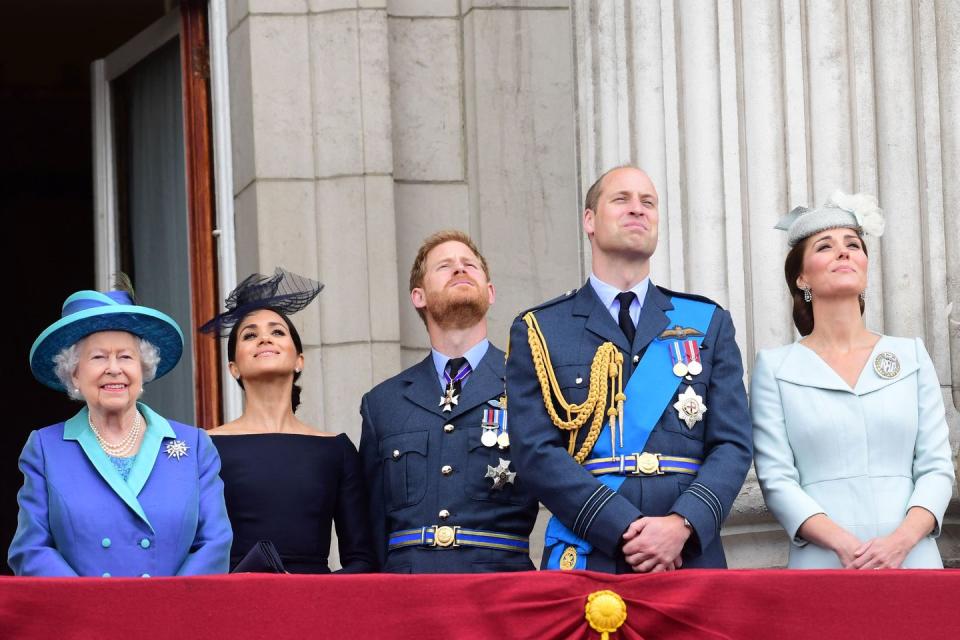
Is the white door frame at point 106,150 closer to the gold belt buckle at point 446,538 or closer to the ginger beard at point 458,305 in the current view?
the ginger beard at point 458,305

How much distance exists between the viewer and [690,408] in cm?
533

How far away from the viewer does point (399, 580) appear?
15.7 feet

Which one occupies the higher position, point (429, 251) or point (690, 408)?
point (429, 251)

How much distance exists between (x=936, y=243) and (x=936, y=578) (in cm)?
222

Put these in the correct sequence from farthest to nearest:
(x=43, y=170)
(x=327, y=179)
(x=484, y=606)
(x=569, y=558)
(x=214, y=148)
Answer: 1. (x=43, y=170)
2. (x=214, y=148)
3. (x=327, y=179)
4. (x=569, y=558)
5. (x=484, y=606)

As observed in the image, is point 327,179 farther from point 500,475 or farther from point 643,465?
point 643,465

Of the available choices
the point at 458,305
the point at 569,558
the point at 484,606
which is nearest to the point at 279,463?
the point at 458,305

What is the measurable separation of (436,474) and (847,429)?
121 centimetres

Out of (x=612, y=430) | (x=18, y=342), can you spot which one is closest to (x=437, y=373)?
(x=612, y=430)

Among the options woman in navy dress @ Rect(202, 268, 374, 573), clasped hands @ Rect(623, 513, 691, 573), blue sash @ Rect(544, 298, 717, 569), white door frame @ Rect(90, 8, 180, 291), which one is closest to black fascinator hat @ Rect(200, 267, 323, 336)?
woman in navy dress @ Rect(202, 268, 374, 573)

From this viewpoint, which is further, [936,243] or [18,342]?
[18,342]

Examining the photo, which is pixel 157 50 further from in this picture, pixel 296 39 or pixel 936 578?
pixel 936 578

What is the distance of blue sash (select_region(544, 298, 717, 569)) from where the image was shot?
5.26 meters

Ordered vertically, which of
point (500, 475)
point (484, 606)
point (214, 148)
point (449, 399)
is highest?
point (214, 148)
